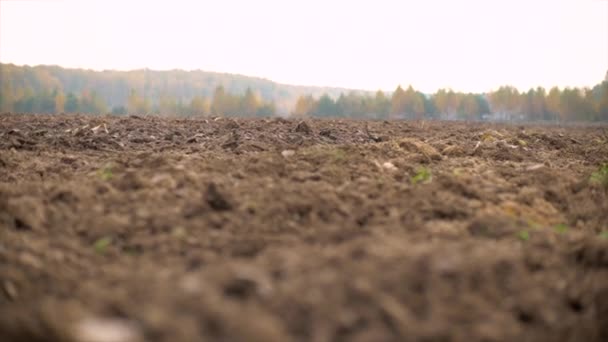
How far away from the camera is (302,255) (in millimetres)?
3227

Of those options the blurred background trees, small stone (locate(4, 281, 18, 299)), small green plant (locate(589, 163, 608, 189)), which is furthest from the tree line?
small stone (locate(4, 281, 18, 299))

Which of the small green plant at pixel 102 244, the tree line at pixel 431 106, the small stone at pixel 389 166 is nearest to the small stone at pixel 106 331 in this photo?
the small green plant at pixel 102 244

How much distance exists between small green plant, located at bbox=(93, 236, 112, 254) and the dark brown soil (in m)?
0.01

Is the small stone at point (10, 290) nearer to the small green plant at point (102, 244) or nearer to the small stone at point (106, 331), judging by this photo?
the small green plant at point (102, 244)

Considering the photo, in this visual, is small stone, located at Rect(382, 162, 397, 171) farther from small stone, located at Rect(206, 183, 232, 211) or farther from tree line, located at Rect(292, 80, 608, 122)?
tree line, located at Rect(292, 80, 608, 122)

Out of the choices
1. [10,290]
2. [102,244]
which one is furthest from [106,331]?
[102,244]

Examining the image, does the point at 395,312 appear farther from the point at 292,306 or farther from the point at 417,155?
the point at 417,155

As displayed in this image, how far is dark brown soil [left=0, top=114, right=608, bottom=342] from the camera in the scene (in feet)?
8.07

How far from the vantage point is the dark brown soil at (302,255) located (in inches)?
96.8

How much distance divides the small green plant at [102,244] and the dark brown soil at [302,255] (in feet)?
0.04

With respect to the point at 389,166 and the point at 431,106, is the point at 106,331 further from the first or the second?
the point at 431,106

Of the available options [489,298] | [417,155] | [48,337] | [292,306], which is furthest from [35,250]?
[417,155]

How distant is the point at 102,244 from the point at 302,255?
5.64 feet

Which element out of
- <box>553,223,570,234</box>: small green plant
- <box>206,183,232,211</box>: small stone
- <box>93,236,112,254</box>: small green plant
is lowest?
<box>93,236,112,254</box>: small green plant
